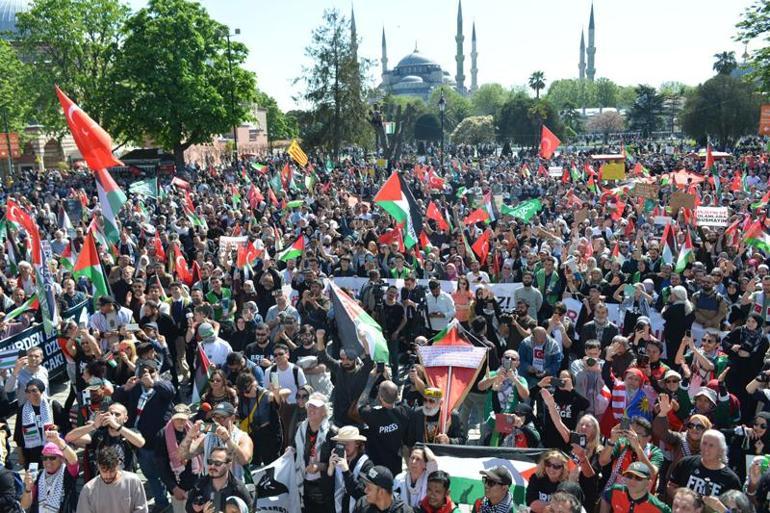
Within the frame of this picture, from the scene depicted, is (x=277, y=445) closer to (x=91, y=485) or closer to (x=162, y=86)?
(x=91, y=485)

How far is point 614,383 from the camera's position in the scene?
6.99m

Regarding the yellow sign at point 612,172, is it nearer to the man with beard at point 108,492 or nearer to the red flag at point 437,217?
the red flag at point 437,217

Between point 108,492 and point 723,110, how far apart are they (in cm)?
6880

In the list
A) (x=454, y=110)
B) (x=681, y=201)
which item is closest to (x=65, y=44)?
(x=681, y=201)

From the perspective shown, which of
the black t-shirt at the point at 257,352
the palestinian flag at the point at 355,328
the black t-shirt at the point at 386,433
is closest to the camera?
the black t-shirt at the point at 386,433

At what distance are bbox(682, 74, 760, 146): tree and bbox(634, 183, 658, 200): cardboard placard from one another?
48396mm

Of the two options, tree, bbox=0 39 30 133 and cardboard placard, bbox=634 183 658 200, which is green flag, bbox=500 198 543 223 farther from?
tree, bbox=0 39 30 133

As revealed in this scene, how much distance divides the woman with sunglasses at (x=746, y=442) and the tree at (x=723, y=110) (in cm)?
6513

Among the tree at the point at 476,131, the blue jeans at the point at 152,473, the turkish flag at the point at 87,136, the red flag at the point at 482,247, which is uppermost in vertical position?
the tree at the point at 476,131

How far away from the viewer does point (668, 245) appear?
12.9m

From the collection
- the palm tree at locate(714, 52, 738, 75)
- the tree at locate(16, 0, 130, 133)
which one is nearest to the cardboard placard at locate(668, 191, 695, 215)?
the tree at locate(16, 0, 130, 133)

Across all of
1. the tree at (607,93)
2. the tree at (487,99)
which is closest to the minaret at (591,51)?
the tree at (607,93)

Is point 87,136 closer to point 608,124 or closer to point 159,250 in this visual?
point 159,250

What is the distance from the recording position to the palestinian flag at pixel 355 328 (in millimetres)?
8469
